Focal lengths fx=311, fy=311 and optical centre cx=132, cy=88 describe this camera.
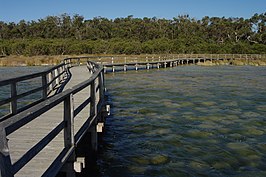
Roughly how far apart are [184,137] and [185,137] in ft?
0.11

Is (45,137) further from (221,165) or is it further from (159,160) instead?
(221,165)

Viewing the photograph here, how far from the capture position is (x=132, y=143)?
8.98 metres

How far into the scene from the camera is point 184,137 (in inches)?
372

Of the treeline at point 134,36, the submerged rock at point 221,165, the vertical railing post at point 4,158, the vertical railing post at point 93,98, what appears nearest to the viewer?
the vertical railing post at point 4,158

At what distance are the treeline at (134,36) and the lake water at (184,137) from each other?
58.7 m

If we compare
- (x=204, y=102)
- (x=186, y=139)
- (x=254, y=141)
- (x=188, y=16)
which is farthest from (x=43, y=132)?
(x=188, y=16)

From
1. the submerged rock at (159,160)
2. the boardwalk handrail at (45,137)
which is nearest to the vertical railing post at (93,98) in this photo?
the boardwalk handrail at (45,137)

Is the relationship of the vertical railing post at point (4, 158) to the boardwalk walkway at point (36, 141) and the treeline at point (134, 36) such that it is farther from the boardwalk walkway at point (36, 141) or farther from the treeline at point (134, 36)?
the treeline at point (134, 36)

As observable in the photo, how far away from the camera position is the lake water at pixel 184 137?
23.5ft

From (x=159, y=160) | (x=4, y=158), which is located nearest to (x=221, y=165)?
(x=159, y=160)

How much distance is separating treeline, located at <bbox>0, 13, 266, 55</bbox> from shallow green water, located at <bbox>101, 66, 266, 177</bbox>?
58.7 metres

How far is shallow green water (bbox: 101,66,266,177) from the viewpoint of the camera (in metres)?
7.18

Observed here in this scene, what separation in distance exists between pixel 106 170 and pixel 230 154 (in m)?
3.24

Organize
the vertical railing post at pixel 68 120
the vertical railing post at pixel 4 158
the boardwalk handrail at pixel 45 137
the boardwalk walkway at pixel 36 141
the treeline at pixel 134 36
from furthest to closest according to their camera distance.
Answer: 1. the treeline at pixel 134 36
2. the vertical railing post at pixel 68 120
3. the boardwalk walkway at pixel 36 141
4. the boardwalk handrail at pixel 45 137
5. the vertical railing post at pixel 4 158
